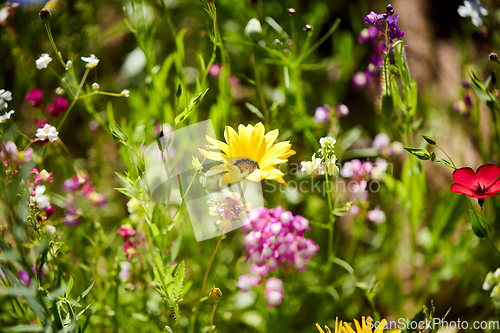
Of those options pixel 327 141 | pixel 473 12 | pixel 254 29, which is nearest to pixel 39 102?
pixel 254 29

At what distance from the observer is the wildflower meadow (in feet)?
1.58

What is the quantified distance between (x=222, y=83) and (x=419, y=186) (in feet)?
1.37

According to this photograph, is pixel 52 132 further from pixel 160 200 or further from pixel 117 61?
pixel 117 61

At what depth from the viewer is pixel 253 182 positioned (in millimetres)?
663

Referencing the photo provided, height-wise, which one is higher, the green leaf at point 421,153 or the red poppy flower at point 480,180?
the green leaf at point 421,153

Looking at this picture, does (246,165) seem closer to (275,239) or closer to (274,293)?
(275,239)

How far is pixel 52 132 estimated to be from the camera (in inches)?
19.6

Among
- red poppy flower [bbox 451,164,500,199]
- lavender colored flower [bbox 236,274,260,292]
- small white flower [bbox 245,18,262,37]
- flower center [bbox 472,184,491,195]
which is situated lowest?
lavender colored flower [bbox 236,274,260,292]

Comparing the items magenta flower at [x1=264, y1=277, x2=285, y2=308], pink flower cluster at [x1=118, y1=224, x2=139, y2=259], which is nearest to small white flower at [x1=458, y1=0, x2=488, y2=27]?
magenta flower at [x1=264, y1=277, x2=285, y2=308]

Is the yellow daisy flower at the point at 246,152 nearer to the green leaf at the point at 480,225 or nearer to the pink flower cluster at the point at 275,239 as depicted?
the pink flower cluster at the point at 275,239

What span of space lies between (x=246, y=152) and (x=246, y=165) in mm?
18

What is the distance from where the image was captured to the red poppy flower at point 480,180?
1.51 feet

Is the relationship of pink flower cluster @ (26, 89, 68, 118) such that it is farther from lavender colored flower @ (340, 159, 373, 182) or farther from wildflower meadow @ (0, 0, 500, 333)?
lavender colored flower @ (340, 159, 373, 182)

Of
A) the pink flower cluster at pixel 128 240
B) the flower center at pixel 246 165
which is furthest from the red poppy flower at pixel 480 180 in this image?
the pink flower cluster at pixel 128 240
